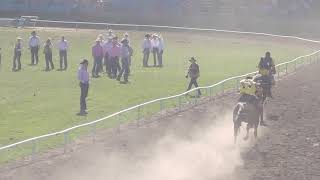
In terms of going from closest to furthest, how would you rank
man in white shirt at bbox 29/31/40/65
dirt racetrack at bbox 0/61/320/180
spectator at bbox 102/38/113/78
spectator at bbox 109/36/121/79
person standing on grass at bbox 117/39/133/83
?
1. dirt racetrack at bbox 0/61/320/180
2. person standing on grass at bbox 117/39/133/83
3. spectator at bbox 109/36/121/79
4. spectator at bbox 102/38/113/78
5. man in white shirt at bbox 29/31/40/65

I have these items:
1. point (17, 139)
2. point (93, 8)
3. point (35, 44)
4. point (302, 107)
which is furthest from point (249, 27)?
point (17, 139)

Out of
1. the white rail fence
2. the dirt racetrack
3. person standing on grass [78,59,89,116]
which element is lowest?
the dirt racetrack

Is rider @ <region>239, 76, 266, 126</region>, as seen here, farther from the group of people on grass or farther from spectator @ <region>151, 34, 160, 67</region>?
spectator @ <region>151, 34, 160, 67</region>

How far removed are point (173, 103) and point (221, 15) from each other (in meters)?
43.4

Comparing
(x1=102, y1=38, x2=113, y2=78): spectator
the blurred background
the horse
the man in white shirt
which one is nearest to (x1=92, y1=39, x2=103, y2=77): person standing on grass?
(x1=102, y1=38, x2=113, y2=78): spectator

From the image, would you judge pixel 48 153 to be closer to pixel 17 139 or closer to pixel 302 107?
pixel 17 139

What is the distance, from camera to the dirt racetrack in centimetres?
1387

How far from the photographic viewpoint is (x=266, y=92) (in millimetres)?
21891

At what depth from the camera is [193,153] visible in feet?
52.4

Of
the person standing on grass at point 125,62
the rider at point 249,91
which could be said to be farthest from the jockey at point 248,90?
the person standing on grass at point 125,62

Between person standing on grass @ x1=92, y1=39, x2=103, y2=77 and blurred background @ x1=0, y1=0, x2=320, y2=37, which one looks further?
blurred background @ x1=0, y1=0, x2=320, y2=37

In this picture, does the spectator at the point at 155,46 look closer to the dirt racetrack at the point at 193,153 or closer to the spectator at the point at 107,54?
the spectator at the point at 107,54

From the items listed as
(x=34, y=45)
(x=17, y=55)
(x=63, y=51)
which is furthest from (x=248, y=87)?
(x=34, y=45)

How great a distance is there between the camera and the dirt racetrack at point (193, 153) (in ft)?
45.5
